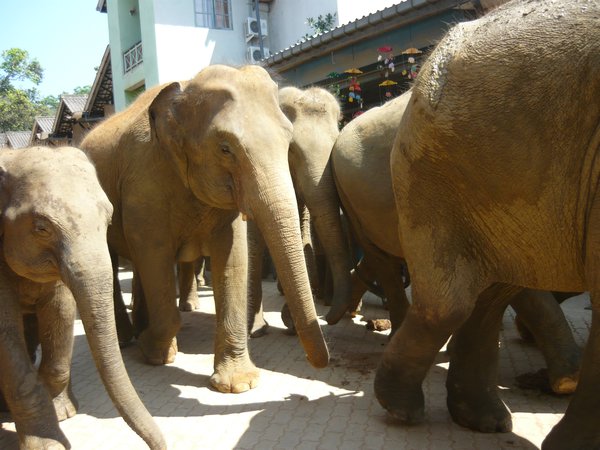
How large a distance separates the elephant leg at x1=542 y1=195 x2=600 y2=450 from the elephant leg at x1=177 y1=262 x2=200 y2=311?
4711 millimetres

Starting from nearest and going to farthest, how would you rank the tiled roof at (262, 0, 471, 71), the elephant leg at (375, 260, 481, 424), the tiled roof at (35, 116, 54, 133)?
the elephant leg at (375, 260, 481, 424) → the tiled roof at (262, 0, 471, 71) → the tiled roof at (35, 116, 54, 133)

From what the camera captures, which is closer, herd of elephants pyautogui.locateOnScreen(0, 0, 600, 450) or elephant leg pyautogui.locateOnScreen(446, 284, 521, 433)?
herd of elephants pyautogui.locateOnScreen(0, 0, 600, 450)

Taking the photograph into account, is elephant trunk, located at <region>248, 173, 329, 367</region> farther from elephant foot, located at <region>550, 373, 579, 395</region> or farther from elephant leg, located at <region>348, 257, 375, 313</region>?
elephant leg, located at <region>348, 257, 375, 313</region>

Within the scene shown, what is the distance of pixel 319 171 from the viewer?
486 centimetres

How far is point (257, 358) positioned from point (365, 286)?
4.77 feet

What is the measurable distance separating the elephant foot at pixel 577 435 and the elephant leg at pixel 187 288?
467cm

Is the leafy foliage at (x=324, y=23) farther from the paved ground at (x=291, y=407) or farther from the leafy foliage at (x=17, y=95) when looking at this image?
the leafy foliage at (x=17, y=95)

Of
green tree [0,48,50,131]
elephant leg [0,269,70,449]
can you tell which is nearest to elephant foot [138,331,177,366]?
elephant leg [0,269,70,449]

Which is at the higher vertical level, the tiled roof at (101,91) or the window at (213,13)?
the window at (213,13)

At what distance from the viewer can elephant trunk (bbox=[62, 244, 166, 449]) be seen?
2.62 metres

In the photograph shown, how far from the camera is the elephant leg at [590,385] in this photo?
2248 millimetres

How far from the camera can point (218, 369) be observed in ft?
13.3

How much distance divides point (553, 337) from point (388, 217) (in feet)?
4.03

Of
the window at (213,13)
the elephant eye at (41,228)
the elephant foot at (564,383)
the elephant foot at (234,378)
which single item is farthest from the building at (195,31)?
the elephant eye at (41,228)
